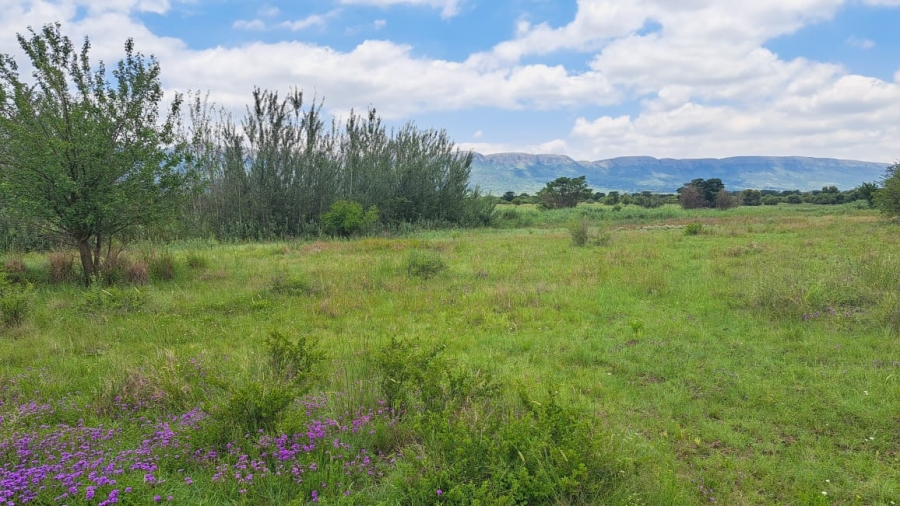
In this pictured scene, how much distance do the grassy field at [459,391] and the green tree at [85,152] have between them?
1.42 m

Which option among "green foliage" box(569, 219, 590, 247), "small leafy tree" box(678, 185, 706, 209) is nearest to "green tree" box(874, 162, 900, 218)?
"green foliage" box(569, 219, 590, 247)

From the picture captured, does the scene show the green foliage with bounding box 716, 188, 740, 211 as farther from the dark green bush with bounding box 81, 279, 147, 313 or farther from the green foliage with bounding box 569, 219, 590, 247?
the dark green bush with bounding box 81, 279, 147, 313

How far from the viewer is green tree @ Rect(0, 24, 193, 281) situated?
754cm

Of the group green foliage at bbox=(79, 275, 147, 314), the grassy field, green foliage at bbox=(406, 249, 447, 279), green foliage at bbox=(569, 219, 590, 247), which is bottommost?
the grassy field

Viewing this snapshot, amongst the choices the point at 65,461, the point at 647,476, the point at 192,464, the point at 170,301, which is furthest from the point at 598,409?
the point at 170,301

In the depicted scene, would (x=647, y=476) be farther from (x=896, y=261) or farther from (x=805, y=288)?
(x=896, y=261)

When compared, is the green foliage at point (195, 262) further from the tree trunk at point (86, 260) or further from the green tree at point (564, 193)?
the green tree at point (564, 193)

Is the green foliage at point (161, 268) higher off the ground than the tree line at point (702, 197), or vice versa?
the tree line at point (702, 197)

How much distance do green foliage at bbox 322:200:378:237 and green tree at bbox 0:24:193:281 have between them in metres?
11.0

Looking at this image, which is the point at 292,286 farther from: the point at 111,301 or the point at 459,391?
the point at 459,391

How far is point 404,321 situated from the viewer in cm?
672

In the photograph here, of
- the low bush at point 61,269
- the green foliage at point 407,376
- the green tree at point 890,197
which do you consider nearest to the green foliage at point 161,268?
the low bush at point 61,269

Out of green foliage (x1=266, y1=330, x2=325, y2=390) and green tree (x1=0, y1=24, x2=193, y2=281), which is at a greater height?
green tree (x1=0, y1=24, x2=193, y2=281)

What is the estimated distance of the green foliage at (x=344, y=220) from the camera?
20.5 m
